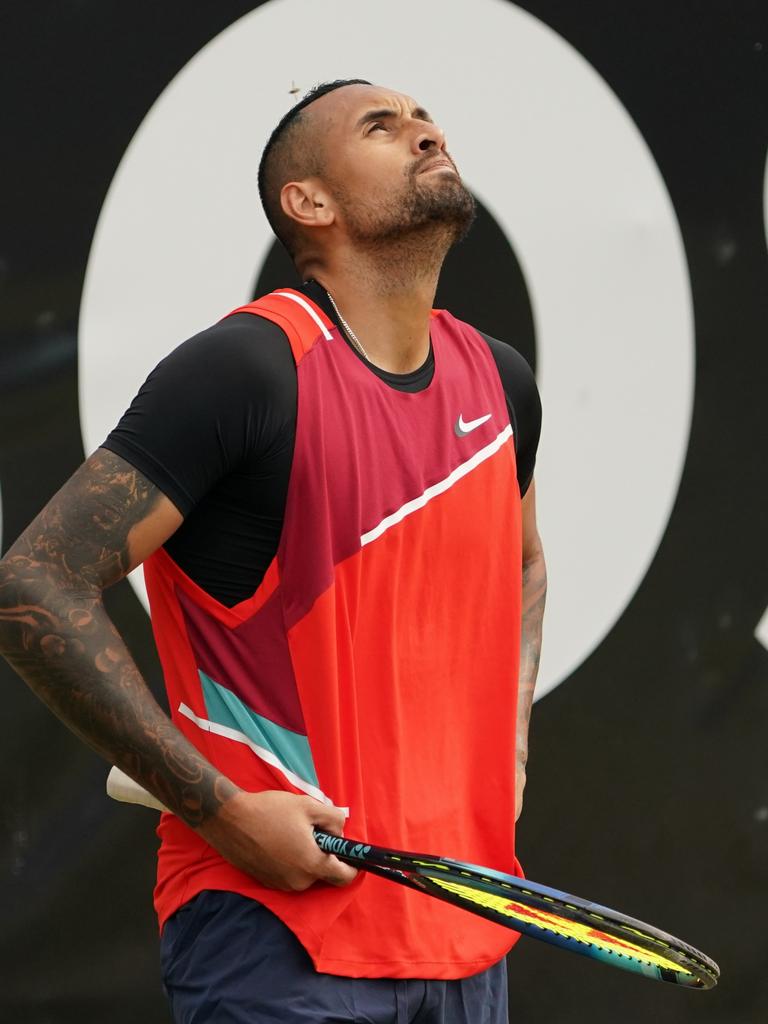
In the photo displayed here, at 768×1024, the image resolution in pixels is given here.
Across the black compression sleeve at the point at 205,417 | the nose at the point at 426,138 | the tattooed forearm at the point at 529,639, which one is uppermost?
the nose at the point at 426,138

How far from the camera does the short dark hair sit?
183 cm

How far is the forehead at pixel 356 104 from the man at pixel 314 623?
0.08 m

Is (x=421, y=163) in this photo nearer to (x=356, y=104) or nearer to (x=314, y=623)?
(x=356, y=104)

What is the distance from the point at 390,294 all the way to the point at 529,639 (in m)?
0.54

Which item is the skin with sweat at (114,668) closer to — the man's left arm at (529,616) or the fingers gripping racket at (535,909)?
the fingers gripping racket at (535,909)

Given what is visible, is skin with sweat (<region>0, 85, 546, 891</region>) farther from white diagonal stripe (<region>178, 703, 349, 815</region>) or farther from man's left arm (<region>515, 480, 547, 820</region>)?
man's left arm (<region>515, 480, 547, 820</region>)

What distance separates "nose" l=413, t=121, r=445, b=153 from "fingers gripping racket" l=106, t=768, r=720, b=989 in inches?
34.4

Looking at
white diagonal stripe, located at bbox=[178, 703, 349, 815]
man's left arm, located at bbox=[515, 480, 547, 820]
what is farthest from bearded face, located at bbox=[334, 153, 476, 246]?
white diagonal stripe, located at bbox=[178, 703, 349, 815]

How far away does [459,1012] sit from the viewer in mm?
1608

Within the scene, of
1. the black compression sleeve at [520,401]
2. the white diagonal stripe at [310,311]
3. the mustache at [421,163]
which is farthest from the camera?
the black compression sleeve at [520,401]

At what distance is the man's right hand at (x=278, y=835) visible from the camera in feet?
4.76

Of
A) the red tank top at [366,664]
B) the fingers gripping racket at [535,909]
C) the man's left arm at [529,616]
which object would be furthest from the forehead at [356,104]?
the fingers gripping racket at [535,909]

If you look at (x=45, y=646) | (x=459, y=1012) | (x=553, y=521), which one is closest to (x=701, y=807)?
(x=553, y=521)

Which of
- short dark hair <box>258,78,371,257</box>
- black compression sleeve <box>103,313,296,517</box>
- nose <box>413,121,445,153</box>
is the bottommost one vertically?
black compression sleeve <box>103,313,296,517</box>
